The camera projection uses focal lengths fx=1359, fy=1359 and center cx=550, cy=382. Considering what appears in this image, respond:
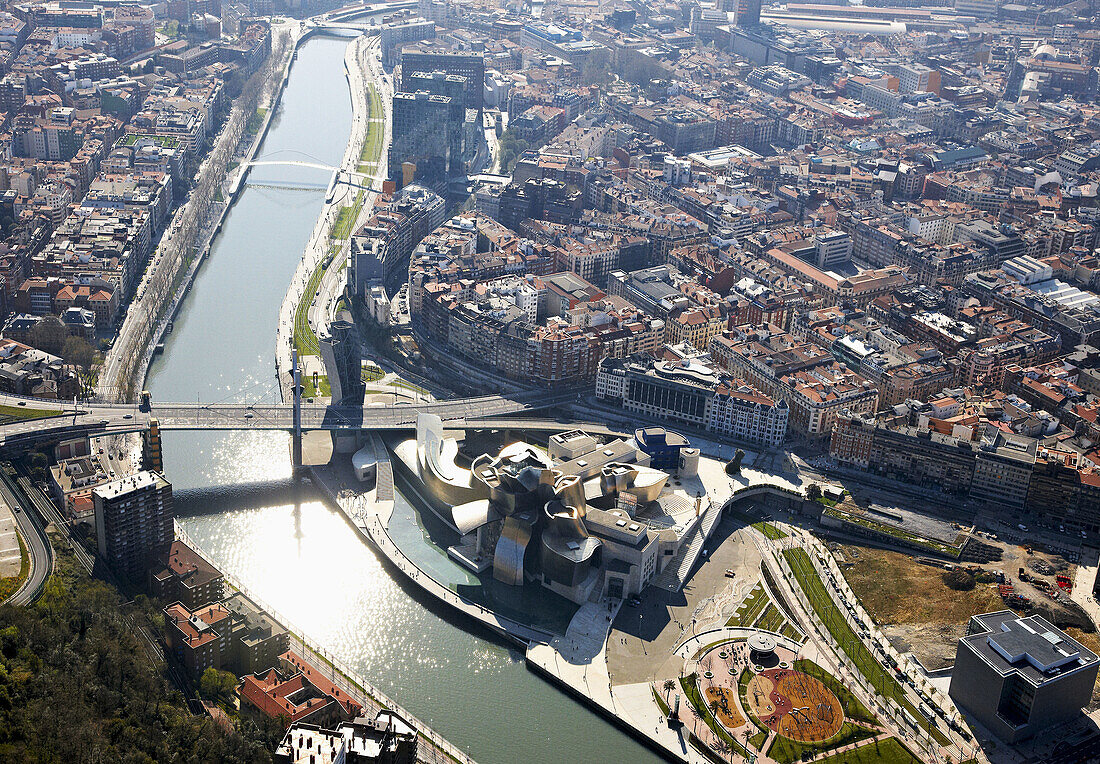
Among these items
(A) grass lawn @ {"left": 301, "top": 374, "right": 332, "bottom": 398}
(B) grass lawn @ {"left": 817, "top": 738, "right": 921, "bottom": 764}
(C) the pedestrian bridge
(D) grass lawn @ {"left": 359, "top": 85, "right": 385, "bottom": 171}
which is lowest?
(B) grass lawn @ {"left": 817, "top": 738, "right": 921, "bottom": 764}

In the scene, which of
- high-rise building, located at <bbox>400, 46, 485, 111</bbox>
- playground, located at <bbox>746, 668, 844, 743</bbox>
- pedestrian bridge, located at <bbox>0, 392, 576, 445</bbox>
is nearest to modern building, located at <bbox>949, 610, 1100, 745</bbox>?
playground, located at <bbox>746, 668, 844, 743</bbox>

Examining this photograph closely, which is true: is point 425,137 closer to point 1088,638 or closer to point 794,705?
point 794,705

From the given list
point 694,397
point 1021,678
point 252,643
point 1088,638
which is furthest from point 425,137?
point 1021,678

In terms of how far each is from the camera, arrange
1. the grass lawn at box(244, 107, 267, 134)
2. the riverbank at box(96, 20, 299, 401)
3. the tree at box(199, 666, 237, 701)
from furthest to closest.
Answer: the grass lawn at box(244, 107, 267, 134), the riverbank at box(96, 20, 299, 401), the tree at box(199, 666, 237, 701)

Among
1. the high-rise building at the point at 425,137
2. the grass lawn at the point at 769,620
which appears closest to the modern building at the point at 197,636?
the grass lawn at the point at 769,620

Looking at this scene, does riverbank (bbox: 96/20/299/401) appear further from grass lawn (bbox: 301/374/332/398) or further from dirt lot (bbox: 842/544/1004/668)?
dirt lot (bbox: 842/544/1004/668)

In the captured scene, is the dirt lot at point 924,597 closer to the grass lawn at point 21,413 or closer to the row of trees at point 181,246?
the row of trees at point 181,246

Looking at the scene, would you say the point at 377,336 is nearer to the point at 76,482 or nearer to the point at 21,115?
the point at 76,482
